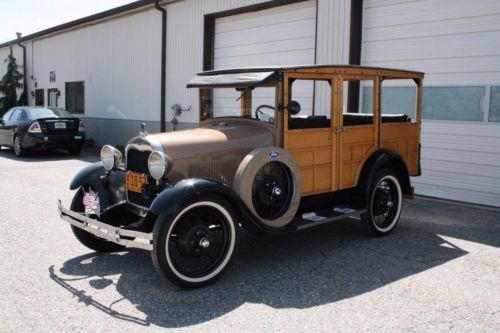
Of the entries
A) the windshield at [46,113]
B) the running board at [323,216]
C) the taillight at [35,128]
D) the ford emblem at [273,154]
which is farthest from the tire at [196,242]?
the windshield at [46,113]

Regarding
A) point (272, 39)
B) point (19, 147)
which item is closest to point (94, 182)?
point (272, 39)

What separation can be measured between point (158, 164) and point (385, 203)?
9.71 feet

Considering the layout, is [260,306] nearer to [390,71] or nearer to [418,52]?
[390,71]

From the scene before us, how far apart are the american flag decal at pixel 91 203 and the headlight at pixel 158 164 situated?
36.5 inches

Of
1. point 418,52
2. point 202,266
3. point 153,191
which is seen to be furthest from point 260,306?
point 418,52

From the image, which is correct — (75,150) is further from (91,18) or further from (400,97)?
(400,97)

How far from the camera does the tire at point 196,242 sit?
4117 millimetres

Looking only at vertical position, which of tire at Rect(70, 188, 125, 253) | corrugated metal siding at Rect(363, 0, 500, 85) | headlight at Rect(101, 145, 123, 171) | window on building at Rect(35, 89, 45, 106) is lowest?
tire at Rect(70, 188, 125, 253)

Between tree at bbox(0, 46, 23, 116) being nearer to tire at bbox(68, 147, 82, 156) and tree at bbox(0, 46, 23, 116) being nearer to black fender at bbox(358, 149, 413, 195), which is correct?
tire at bbox(68, 147, 82, 156)

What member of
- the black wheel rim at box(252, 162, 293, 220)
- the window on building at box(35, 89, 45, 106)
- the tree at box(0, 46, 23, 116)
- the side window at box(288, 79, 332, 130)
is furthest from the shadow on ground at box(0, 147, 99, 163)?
the black wheel rim at box(252, 162, 293, 220)

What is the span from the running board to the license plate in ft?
4.90

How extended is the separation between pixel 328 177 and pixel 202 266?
5.96 feet

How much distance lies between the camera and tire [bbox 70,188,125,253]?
5.22 meters

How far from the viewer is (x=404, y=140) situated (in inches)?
257
